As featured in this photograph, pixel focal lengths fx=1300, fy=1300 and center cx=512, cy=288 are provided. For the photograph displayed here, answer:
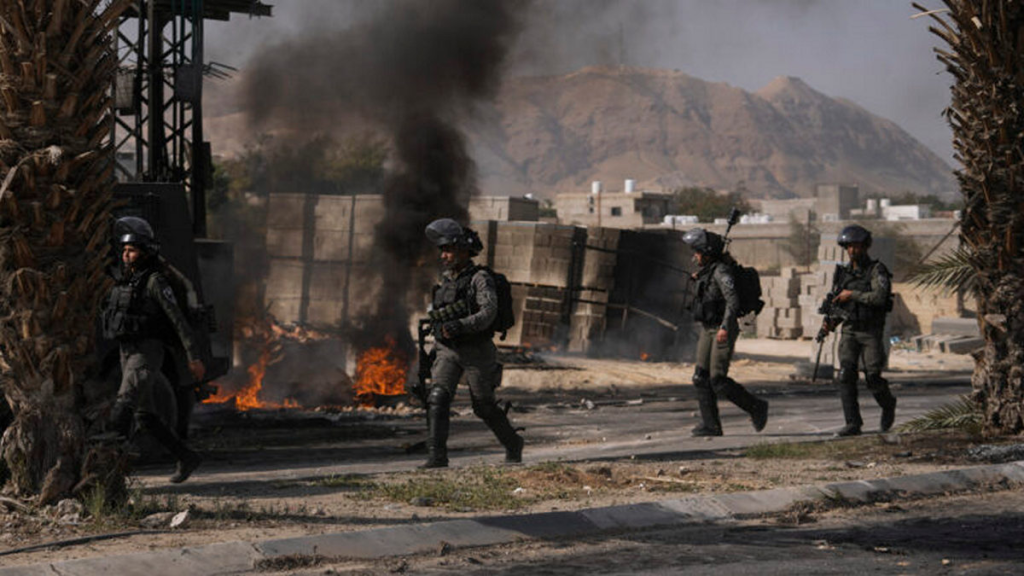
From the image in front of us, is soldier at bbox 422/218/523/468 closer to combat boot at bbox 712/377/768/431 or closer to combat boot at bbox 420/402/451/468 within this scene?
combat boot at bbox 420/402/451/468

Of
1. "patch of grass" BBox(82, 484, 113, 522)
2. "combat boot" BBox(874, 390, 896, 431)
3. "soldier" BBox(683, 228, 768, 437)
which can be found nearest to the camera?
"patch of grass" BBox(82, 484, 113, 522)

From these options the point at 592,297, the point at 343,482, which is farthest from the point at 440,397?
the point at 592,297

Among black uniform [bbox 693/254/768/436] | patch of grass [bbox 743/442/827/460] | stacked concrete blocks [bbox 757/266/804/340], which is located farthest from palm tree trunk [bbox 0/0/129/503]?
stacked concrete blocks [bbox 757/266/804/340]

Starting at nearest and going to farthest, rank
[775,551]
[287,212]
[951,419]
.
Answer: [775,551], [951,419], [287,212]

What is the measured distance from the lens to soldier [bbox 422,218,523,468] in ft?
28.6

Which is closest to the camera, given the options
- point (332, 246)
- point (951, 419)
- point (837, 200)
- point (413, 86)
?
point (951, 419)

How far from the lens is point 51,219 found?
19.9 feet

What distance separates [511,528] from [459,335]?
2460 mm

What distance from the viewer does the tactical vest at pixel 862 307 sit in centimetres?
1094

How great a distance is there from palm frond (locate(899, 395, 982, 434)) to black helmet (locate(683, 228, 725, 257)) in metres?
2.22

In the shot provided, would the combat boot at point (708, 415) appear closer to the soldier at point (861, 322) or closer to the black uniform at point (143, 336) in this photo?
the soldier at point (861, 322)

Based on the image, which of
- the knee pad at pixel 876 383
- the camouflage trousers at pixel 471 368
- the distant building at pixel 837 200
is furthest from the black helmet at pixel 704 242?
the distant building at pixel 837 200

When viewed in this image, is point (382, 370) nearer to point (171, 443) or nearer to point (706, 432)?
point (706, 432)

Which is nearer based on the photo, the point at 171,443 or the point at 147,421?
the point at 147,421
